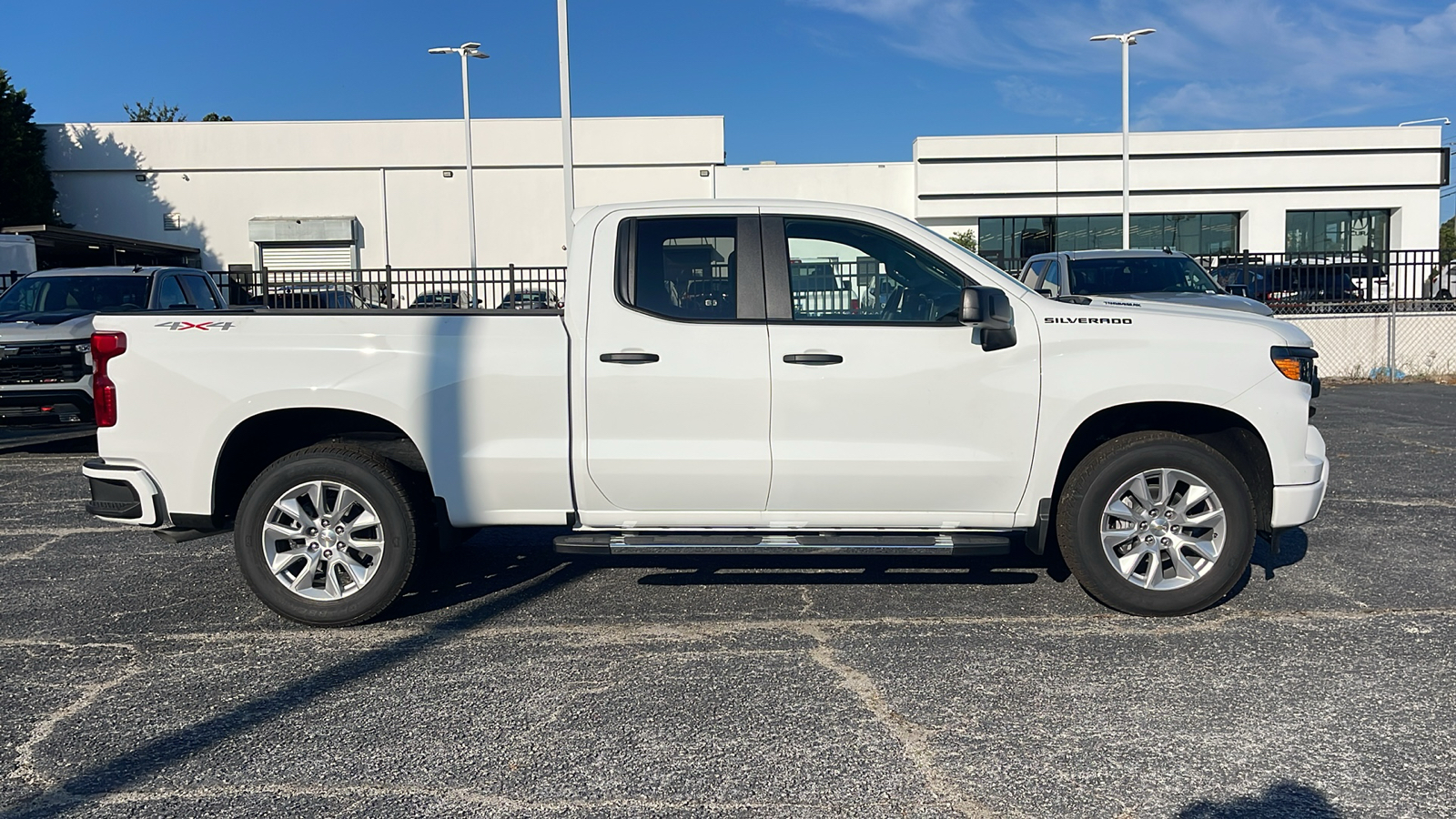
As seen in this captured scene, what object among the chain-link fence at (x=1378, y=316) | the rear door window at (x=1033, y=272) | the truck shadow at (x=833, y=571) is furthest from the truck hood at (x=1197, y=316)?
the chain-link fence at (x=1378, y=316)

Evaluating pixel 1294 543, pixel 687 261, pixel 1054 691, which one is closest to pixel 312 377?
pixel 687 261

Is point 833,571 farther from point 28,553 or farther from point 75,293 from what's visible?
point 75,293

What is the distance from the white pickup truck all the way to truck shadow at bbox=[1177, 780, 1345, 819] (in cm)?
176

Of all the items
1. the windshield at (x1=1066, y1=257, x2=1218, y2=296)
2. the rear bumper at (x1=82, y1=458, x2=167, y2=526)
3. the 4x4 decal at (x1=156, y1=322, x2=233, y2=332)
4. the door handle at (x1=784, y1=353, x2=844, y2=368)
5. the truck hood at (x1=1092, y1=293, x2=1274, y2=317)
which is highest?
the windshield at (x1=1066, y1=257, x2=1218, y2=296)

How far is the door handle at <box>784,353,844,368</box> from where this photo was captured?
4.83 meters

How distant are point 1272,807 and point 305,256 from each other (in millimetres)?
48096

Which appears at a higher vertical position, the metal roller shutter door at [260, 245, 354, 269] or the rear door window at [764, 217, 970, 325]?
the metal roller shutter door at [260, 245, 354, 269]

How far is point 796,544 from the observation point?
190 inches

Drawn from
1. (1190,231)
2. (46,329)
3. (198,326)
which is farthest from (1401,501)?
(1190,231)

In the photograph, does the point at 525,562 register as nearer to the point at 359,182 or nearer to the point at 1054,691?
the point at 1054,691

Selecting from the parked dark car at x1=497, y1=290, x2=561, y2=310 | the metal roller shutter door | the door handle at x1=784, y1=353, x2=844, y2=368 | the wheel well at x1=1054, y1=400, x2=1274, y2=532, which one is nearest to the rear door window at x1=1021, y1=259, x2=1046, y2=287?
the wheel well at x1=1054, y1=400, x2=1274, y2=532

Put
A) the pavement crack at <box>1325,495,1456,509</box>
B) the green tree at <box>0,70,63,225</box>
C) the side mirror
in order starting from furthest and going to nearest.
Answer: the green tree at <box>0,70,63,225</box> < the pavement crack at <box>1325,495,1456,509</box> < the side mirror

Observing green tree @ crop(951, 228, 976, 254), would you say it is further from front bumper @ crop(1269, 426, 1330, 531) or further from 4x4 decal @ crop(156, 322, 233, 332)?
4x4 decal @ crop(156, 322, 233, 332)

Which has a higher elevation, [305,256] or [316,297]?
[305,256]
